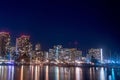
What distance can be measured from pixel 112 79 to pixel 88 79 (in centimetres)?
156

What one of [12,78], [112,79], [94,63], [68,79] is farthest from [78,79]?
[94,63]

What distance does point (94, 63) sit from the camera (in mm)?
38781

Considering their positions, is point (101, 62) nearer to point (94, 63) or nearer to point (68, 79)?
point (94, 63)

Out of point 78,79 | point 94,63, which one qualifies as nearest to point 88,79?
point 78,79

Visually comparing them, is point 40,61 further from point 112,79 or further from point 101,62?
point 112,79

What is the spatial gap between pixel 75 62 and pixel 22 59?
23.9 ft

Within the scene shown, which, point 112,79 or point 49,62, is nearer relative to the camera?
point 112,79

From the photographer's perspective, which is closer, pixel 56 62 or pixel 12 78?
pixel 12 78

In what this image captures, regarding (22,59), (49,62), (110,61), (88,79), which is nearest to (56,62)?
(49,62)

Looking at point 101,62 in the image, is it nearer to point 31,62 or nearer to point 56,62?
point 56,62

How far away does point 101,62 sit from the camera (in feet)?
127

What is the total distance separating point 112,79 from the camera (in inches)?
687

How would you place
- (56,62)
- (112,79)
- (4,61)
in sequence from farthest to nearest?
1. (56,62)
2. (4,61)
3. (112,79)

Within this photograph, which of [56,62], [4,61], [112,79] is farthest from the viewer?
[56,62]
